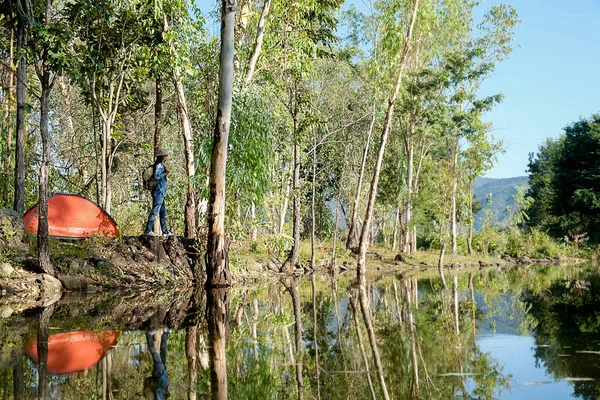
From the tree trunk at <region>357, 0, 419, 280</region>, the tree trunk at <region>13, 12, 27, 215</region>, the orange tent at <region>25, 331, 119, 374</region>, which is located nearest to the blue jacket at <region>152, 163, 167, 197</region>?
the tree trunk at <region>13, 12, 27, 215</region>

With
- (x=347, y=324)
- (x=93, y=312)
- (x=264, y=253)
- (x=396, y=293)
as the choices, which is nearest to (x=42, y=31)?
(x=93, y=312)

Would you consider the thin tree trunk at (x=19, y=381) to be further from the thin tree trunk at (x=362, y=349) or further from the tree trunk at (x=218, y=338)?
the thin tree trunk at (x=362, y=349)

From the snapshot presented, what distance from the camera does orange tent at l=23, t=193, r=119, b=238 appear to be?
47.1ft

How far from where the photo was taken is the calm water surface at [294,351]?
4.07 m

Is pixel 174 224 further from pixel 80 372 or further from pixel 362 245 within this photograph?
pixel 80 372

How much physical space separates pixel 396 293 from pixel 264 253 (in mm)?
9549

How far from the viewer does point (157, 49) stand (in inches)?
596

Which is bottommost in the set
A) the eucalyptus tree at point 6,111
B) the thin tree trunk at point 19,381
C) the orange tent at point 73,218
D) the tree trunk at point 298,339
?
the tree trunk at point 298,339

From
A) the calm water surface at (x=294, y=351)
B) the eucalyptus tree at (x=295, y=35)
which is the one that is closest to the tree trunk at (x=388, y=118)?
the eucalyptus tree at (x=295, y=35)

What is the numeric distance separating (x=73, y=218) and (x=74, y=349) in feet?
31.9

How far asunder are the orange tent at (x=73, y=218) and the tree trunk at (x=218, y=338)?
4.49 metres

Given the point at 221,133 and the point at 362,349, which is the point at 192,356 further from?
the point at 221,133

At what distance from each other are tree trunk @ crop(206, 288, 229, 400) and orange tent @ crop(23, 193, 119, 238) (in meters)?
4.49

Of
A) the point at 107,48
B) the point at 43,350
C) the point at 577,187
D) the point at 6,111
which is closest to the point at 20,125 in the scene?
the point at 107,48
